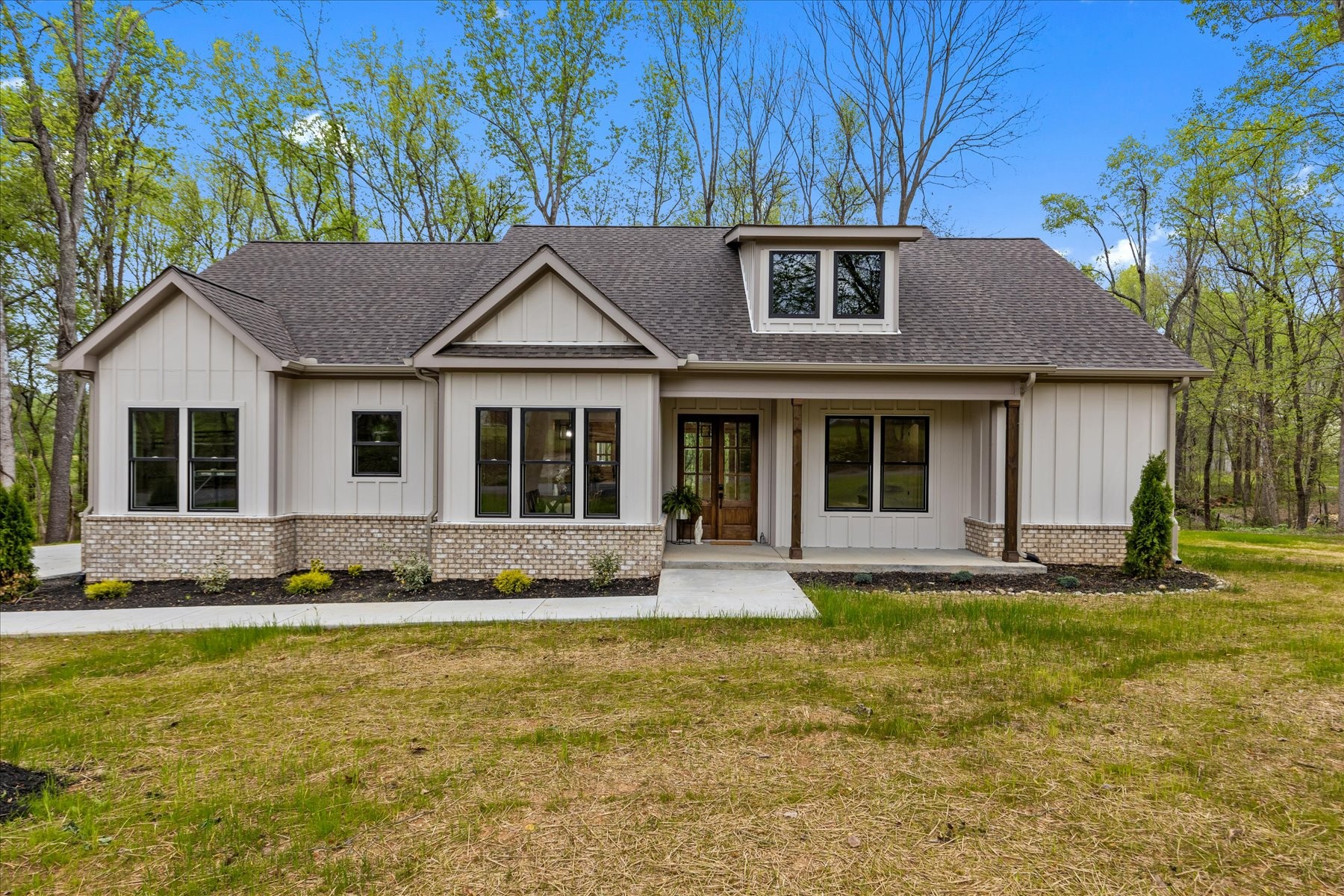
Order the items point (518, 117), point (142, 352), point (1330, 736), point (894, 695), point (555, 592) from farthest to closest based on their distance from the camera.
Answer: point (518, 117) → point (142, 352) → point (555, 592) → point (894, 695) → point (1330, 736)


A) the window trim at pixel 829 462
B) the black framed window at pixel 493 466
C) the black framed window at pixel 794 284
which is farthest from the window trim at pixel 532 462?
the window trim at pixel 829 462

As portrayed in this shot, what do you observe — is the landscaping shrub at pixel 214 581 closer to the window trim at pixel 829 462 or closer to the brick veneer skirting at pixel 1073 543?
the window trim at pixel 829 462

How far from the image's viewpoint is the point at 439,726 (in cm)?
464

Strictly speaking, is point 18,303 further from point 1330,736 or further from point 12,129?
point 1330,736

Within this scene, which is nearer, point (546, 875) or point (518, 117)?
point (546, 875)

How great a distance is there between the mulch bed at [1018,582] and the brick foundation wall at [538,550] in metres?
2.82

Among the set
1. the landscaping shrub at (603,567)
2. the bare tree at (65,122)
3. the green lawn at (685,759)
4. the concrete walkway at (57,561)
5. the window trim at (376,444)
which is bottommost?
the green lawn at (685,759)

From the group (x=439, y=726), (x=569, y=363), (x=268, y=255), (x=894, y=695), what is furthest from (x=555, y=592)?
(x=268, y=255)

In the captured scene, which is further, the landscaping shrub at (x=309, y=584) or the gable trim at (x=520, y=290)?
the gable trim at (x=520, y=290)

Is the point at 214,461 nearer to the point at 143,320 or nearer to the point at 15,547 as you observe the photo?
the point at 143,320

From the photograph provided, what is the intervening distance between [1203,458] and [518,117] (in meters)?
35.8

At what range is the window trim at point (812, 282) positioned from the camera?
11094mm

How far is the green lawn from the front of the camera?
306 centimetres

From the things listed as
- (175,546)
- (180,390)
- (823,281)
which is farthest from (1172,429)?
(175,546)
